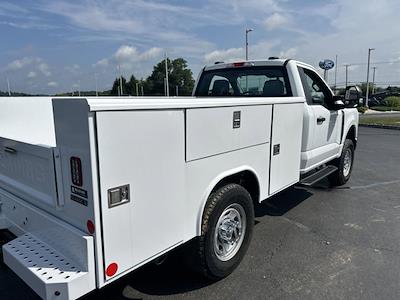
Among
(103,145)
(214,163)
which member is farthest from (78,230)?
(214,163)

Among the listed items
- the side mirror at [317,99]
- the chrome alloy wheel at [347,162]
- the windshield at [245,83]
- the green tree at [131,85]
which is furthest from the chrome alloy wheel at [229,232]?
the green tree at [131,85]

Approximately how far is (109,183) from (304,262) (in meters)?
A: 2.44

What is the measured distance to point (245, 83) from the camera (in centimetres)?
505

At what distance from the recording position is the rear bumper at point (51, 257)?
1.97m

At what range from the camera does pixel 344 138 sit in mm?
6000

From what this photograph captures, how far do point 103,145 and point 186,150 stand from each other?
0.73 metres

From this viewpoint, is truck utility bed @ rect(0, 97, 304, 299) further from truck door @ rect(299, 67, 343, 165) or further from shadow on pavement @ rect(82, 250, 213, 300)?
truck door @ rect(299, 67, 343, 165)

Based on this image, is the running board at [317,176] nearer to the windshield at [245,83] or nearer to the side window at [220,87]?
the windshield at [245,83]

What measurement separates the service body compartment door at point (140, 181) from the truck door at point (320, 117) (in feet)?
8.59

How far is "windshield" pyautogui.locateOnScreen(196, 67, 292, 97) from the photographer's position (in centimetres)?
461

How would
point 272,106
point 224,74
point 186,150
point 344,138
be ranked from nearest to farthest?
point 186,150 → point 272,106 → point 224,74 → point 344,138

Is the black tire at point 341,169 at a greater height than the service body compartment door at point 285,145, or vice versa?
the service body compartment door at point 285,145

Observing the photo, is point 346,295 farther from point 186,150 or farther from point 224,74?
point 224,74

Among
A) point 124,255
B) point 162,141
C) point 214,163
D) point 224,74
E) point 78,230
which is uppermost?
point 224,74
